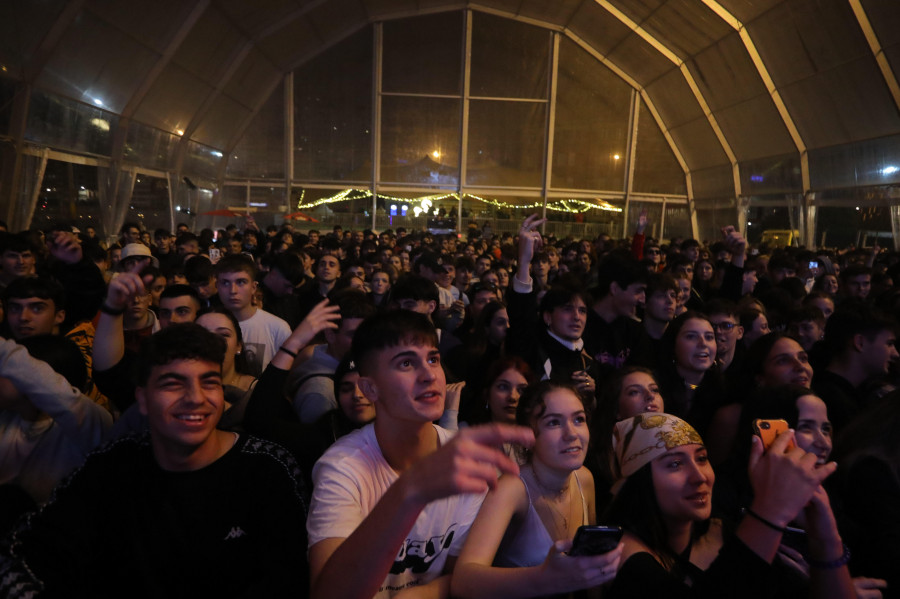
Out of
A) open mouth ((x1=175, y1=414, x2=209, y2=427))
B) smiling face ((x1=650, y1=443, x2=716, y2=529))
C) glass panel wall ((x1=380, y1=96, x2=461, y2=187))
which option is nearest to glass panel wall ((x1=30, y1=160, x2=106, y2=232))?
glass panel wall ((x1=380, y1=96, x2=461, y2=187))

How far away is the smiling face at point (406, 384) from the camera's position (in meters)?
2.31

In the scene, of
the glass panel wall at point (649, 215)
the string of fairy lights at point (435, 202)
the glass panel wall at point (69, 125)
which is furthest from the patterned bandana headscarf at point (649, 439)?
the glass panel wall at point (649, 215)

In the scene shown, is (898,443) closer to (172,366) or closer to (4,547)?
(172,366)

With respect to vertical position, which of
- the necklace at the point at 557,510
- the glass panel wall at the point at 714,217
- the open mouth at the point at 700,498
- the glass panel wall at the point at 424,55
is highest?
the glass panel wall at the point at 424,55

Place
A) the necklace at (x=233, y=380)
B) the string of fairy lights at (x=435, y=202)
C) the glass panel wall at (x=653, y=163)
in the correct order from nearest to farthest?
the necklace at (x=233, y=380) < the string of fairy lights at (x=435, y=202) < the glass panel wall at (x=653, y=163)

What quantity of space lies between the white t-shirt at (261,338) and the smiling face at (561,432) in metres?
2.53

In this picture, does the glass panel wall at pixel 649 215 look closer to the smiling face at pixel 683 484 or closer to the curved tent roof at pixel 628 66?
the curved tent roof at pixel 628 66

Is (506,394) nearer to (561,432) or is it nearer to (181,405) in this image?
(561,432)

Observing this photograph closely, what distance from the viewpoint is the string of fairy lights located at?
25422mm

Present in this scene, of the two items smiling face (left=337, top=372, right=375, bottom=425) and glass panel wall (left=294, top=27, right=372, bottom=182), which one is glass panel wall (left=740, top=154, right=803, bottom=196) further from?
smiling face (left=337, top=372, right=375, bottom=425)

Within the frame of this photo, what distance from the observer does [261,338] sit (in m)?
4.88

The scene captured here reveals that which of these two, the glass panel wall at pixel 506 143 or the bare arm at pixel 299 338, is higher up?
the glass panel wall at pixel 506 143

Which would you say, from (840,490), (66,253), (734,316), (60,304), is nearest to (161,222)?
(66,253)

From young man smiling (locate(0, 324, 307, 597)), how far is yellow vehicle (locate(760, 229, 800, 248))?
20187 millimetres
